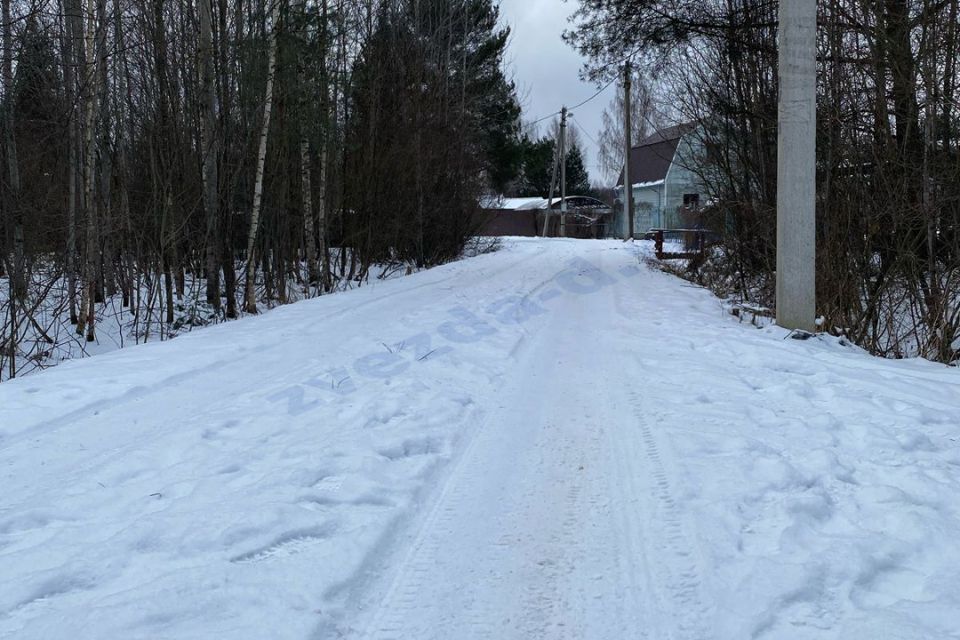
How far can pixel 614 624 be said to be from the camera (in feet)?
9.36

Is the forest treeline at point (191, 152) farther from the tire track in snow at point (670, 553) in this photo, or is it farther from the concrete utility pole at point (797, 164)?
the concrete utility pole at point (797, 164)

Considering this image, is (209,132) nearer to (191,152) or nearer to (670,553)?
(191,152)

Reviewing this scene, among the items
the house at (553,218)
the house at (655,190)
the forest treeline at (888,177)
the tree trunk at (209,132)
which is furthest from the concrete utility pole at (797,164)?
the house at (553,218)

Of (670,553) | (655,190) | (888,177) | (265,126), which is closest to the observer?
(670,553)

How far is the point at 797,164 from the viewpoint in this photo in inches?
330

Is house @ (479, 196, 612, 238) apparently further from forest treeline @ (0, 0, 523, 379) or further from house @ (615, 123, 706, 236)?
forest treeline @ (0, 0, 523, 379)

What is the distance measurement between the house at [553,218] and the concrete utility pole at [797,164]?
47.8m

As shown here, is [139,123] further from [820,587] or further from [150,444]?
[820,587]

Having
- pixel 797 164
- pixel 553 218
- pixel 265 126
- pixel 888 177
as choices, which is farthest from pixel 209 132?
pixel 553 218

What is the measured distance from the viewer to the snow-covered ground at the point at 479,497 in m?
2.89

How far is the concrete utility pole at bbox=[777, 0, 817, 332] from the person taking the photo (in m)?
8.23

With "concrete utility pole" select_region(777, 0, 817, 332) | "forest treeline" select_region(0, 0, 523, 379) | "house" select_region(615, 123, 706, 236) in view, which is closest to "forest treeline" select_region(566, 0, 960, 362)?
"concrete utility pole" select_region(777, 0, 817, 332)

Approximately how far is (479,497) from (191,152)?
37.4 ft

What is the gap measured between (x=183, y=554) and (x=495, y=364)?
4.39 m
